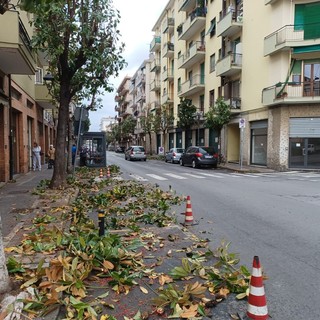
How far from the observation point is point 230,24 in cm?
2545

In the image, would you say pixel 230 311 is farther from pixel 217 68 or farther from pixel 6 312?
Answer: pixel 217 68

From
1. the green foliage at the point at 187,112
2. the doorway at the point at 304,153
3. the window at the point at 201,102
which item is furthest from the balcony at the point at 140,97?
→ the doorway at the point at 304,153

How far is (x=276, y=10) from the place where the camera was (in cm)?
2152

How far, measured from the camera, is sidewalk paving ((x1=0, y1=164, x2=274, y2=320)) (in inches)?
138

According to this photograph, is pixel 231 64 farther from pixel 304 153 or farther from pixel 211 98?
pixel 304 153

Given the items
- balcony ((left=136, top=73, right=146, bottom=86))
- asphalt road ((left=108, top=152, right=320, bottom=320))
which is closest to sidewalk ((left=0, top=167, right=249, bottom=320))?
asphalt road ((left=108, top=152, right=320, bottom=320))

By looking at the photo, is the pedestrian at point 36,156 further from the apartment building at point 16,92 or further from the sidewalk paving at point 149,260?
the sidewalk paving at point 149,260

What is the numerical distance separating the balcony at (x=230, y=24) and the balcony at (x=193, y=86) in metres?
6.43

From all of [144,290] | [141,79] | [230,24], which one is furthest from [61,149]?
[141,79]

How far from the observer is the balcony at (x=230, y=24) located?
2541 cm

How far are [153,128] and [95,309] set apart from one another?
131 feet

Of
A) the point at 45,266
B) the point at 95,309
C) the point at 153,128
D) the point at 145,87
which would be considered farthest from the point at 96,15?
the point at 145,87

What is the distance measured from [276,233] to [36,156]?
16.1 meters

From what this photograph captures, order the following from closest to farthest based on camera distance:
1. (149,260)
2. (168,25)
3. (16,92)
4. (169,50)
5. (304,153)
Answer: (149,260) → (16,92) → (304,153) → (169,50) → (168,25)
